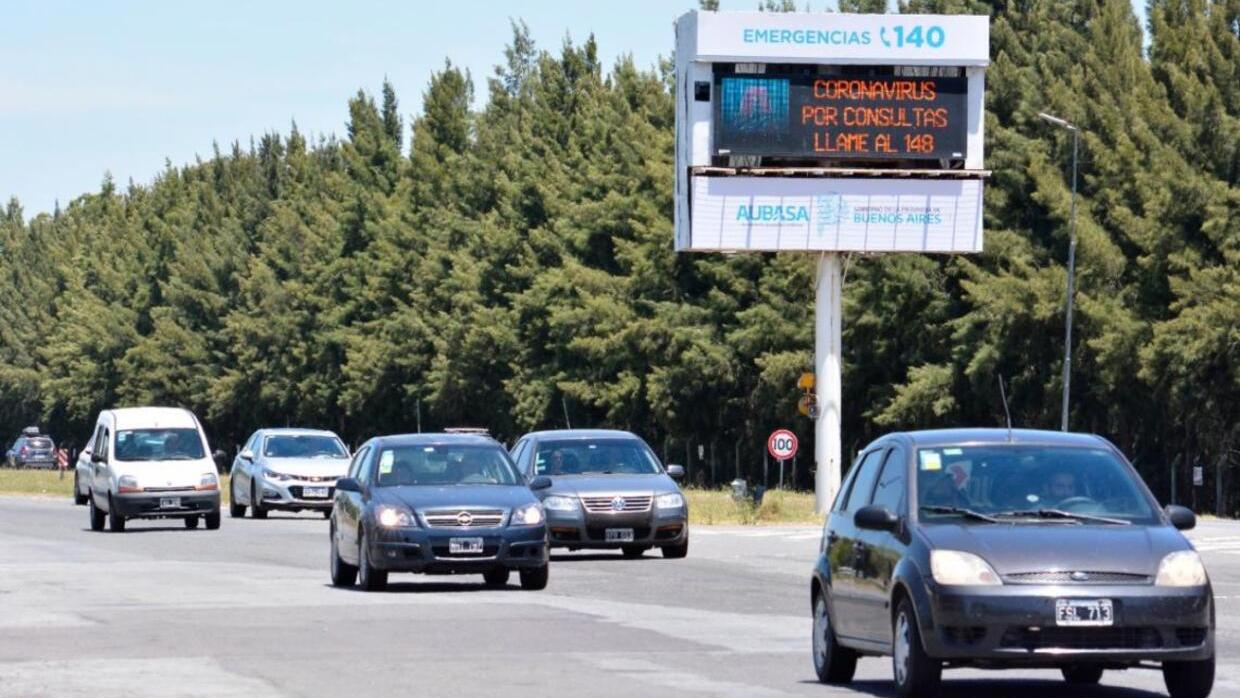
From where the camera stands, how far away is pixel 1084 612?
42.2 feet

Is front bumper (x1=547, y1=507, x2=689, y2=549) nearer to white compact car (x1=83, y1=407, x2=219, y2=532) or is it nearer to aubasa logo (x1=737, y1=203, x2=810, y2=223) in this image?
white compact car (x1=83, y1=407, x2=219, y2=532)

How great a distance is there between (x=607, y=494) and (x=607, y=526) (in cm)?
40

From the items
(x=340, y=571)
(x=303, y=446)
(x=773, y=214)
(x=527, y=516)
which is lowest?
(x=303, y=446)

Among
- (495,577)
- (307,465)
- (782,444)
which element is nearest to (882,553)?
(495,577)

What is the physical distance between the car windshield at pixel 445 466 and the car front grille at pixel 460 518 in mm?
943

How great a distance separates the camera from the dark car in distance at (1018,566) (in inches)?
507

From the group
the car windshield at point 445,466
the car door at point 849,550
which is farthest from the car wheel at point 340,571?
the car door at point 849,550

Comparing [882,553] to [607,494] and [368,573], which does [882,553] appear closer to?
[368,573]

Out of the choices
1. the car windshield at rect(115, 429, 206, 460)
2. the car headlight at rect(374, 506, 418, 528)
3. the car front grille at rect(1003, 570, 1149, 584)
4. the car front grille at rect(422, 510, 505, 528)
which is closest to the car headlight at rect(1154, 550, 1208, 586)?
the car front grille at rect(1003, 570, 1149, 584)

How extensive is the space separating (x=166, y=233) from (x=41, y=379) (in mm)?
16370

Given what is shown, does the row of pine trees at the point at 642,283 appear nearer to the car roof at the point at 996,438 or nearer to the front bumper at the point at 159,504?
the front bumper at the point at 159,504

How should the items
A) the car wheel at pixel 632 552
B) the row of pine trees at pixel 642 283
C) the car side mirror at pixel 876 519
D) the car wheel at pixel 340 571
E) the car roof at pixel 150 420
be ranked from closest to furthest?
1. the car side mirror at pixel 876 519
2. the car wheel at pixel 340 571
3. the car wheel at pixel 632 552
4. the car roof at pixel 150 420
5. the row of pine trees at pixel 642 283

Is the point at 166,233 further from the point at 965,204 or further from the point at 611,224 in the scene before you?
the point at 965,204

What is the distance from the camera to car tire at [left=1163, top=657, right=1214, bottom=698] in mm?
13258
